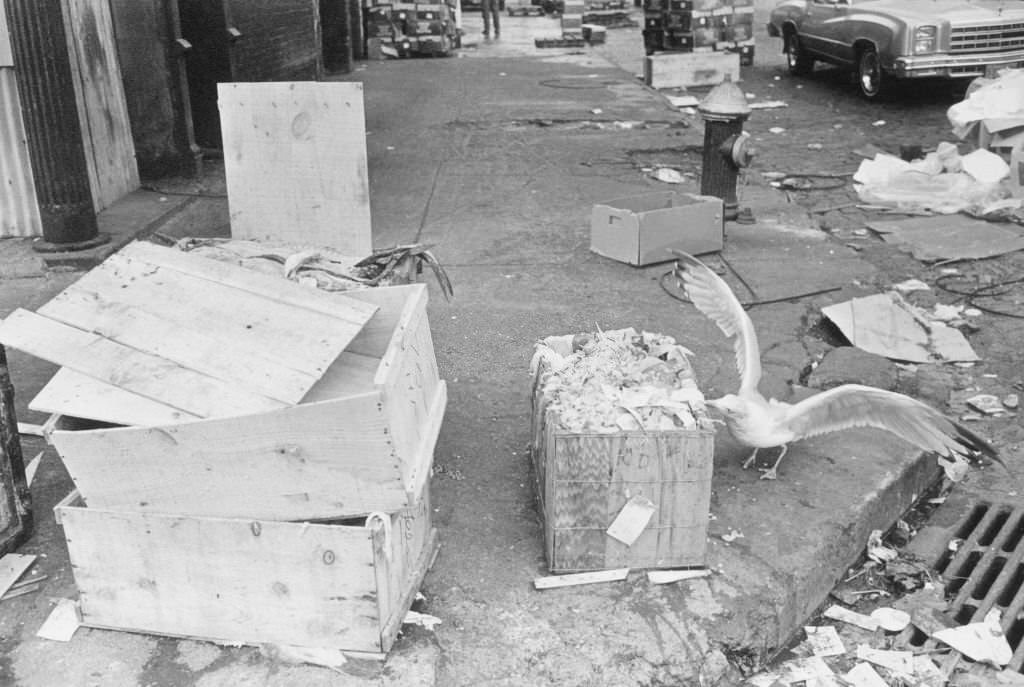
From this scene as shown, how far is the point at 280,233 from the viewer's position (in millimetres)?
4781

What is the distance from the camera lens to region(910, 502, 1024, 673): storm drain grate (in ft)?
11.4

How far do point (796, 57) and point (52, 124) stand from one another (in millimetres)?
11889

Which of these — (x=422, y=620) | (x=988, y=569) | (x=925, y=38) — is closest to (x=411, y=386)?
(x=422, y=620)

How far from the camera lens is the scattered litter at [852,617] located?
339 centimetres

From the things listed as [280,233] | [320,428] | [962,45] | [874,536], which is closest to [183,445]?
[320,428]

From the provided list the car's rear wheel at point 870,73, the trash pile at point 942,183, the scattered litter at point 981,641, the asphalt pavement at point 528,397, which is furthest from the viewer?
the car's rear wheel at point 870,73

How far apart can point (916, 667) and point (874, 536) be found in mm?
752

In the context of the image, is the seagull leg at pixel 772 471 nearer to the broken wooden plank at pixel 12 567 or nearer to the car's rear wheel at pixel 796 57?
the broken wooden plank at pixel 12 567

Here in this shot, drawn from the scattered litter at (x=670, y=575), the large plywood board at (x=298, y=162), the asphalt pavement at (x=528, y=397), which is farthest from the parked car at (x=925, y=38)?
the scattered litter at (x=670, y=575)

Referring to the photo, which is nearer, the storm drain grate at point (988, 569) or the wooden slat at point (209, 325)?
the wooden slat at point (209, 325)

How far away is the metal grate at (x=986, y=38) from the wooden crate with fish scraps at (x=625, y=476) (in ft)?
33.5

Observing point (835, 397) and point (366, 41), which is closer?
point (835, 397)

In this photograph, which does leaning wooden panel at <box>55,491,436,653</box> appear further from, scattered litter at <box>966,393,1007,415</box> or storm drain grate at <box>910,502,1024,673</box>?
scattered litter at <box>966,393,1007,415</box>

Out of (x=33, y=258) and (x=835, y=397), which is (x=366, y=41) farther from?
(x=835, y=397)
